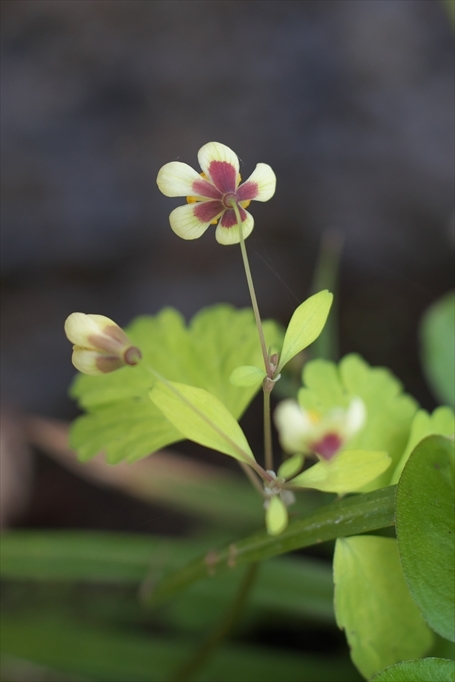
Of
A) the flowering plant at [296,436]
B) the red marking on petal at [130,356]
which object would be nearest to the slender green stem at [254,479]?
the flowering plant at [296,436]

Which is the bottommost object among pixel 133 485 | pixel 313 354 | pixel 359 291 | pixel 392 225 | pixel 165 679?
pixel 165 679

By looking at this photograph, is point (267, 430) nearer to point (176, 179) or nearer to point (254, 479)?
point (254, 479)

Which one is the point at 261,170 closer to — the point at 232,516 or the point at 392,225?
the point at 232,516

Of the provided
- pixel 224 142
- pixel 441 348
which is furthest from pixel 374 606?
pixel 224 142

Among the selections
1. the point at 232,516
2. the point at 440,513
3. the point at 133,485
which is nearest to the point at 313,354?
the point at 232,516

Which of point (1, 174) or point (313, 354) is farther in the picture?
point (1, 174)

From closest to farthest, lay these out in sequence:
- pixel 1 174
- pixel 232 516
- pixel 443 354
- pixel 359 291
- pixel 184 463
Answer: pixel 443 354
pixel 232 516
pixel 184 463
pixel 1 174
pixel 359 291

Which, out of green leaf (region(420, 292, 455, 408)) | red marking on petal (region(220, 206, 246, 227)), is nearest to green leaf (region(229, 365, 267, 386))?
red marking on petal (region(220, 206, 246, 227))

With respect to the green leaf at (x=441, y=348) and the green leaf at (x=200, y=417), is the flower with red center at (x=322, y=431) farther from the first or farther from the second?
the green leaf at (x=441, y=348)
